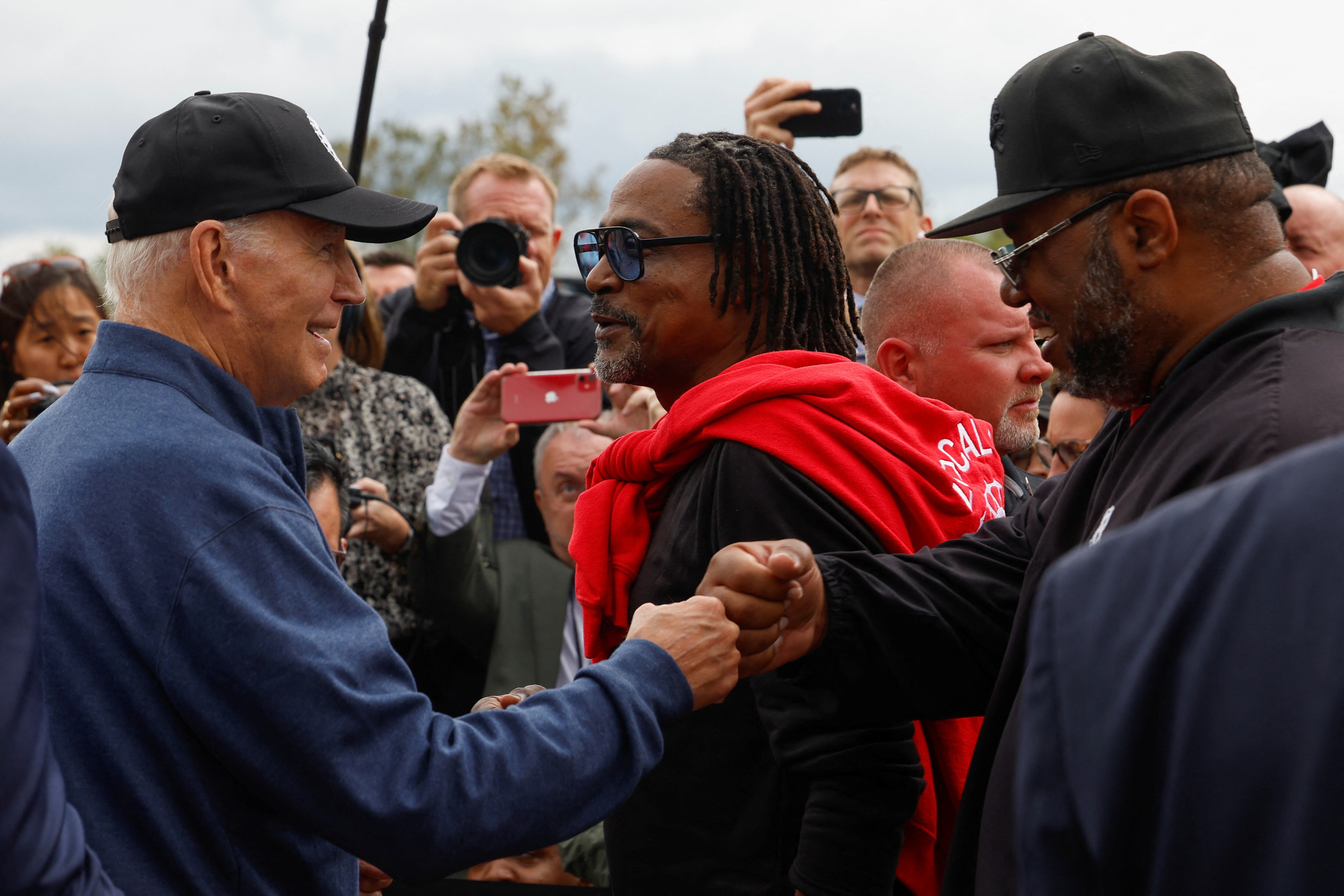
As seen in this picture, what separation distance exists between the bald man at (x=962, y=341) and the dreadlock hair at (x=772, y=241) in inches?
26.1

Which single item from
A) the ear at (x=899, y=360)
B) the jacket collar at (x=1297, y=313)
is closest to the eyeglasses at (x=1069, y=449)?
the ear at (x=899, y=360)

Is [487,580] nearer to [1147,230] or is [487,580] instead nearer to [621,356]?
[621,356]

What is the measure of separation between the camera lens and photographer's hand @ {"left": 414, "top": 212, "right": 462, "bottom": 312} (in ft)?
0.24

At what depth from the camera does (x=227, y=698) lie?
1.55m

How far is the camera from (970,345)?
3.19 meters

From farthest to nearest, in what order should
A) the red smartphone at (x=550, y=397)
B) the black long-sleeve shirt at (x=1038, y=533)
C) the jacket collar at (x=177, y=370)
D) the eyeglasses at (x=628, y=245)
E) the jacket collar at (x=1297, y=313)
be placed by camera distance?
the red smartphone at (x=550, y=397)
the eyeglasses at (x=628, y=245)
the jacket collar at (x=177, y=370)
the jacket collar at (x=1297, y=313)
the black long-sleeve shirt at (x=1038, y=533)

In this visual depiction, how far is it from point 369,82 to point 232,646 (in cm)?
357

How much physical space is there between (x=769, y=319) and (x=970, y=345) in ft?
3.06

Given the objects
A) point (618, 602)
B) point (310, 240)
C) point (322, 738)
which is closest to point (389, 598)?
point (618, 602)

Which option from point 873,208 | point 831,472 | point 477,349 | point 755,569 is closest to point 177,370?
point 755,569

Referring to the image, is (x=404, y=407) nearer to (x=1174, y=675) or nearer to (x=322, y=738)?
(x=322, y=738)

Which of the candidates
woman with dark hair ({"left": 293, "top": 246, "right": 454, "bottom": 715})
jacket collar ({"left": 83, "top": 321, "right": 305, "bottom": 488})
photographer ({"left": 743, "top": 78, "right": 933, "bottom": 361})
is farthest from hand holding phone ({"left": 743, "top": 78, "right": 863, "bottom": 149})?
jacket collar ({"left": 83, "top": 321, "right": 305, "bottom": 488})

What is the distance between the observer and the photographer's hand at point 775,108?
12.8 feet

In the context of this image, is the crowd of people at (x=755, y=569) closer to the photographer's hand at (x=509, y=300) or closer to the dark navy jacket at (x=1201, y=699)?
the dark navy jacket at (x=1201, y=699)
